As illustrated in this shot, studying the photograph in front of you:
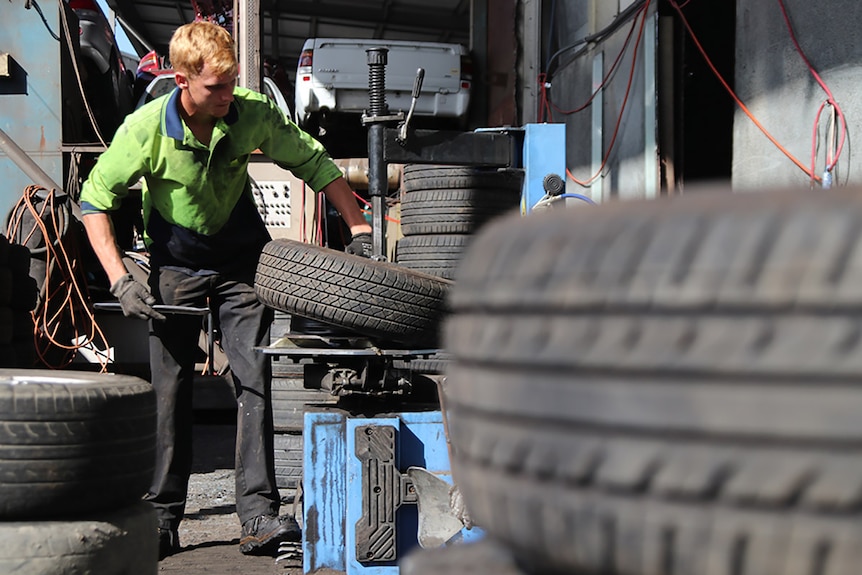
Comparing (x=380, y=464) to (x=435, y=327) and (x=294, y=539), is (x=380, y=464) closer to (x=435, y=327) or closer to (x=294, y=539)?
(x=435, y=327)

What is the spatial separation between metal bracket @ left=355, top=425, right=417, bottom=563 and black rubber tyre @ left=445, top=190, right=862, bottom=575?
1687mm

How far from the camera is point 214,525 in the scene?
3.71 meters

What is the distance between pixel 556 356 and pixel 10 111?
5.86 metres

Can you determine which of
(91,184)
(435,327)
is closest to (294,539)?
(435,327)

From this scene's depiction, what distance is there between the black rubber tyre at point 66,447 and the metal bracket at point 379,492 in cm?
69

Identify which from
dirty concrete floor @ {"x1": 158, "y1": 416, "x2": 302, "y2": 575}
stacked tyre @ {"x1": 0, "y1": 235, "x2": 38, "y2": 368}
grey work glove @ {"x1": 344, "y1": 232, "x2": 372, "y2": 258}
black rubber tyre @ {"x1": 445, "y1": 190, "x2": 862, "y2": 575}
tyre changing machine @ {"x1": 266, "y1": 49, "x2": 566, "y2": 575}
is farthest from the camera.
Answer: stacked tyre @ {"x1": 0, "y1": 235, "x2": 38, "y2": 368}

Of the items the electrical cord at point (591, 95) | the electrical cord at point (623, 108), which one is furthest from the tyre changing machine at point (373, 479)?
the electrical cord at point (591, 95)

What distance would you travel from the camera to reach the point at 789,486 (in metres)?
0.83

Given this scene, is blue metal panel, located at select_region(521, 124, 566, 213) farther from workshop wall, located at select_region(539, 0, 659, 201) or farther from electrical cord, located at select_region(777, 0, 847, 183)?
workshop wall, located at select_region(539, 0, 659, 201)

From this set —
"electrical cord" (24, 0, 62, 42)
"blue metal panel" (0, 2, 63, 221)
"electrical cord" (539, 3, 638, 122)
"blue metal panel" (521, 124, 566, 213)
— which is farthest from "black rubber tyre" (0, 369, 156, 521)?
"electrical cord" (539, 3, 638, 122)

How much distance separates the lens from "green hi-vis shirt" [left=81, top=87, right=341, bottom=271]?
3264mm

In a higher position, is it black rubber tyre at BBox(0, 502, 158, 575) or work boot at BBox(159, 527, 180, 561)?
black rubber tyre at BBox(0, 502, 158, 575)

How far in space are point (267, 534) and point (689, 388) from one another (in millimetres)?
2533

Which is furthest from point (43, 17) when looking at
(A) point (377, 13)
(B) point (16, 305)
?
(A) point (377, 13)
